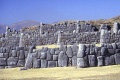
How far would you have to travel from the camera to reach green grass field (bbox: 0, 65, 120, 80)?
13.8 m

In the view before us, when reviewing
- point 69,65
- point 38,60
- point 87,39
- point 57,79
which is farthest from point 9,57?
point 87,39

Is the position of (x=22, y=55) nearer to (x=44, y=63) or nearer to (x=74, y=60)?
(x=44, y=63)

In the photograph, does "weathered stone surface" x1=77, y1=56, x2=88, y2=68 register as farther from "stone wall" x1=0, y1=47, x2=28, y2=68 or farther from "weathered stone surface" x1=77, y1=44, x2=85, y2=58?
"stone wall" x1=0, y1=47, x2=28, y2=68

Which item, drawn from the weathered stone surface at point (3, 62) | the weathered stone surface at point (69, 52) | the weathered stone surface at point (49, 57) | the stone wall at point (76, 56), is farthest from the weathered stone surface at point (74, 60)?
the weathered stone surface at point (3, 62)

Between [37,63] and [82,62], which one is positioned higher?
[82,62]

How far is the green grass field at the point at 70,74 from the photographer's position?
13.8 metres

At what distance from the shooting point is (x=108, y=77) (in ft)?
44.1

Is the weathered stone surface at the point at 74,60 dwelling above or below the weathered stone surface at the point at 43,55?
below

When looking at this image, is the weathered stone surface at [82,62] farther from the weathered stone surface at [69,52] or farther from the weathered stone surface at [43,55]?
the weathered stone surface at [43,55]

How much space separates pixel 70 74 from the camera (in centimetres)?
1474

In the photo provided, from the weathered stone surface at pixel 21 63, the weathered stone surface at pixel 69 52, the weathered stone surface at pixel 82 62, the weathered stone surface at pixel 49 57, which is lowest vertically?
the weathered stone surface at pixel 21 63

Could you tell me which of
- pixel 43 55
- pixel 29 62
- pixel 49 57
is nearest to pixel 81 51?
pixel 49 57

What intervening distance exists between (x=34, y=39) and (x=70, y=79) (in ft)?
64.5

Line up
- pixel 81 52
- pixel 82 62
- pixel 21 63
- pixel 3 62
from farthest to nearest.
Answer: pixel 3 62, pixel 21 63, pixel 81 52, pixel 82 62
